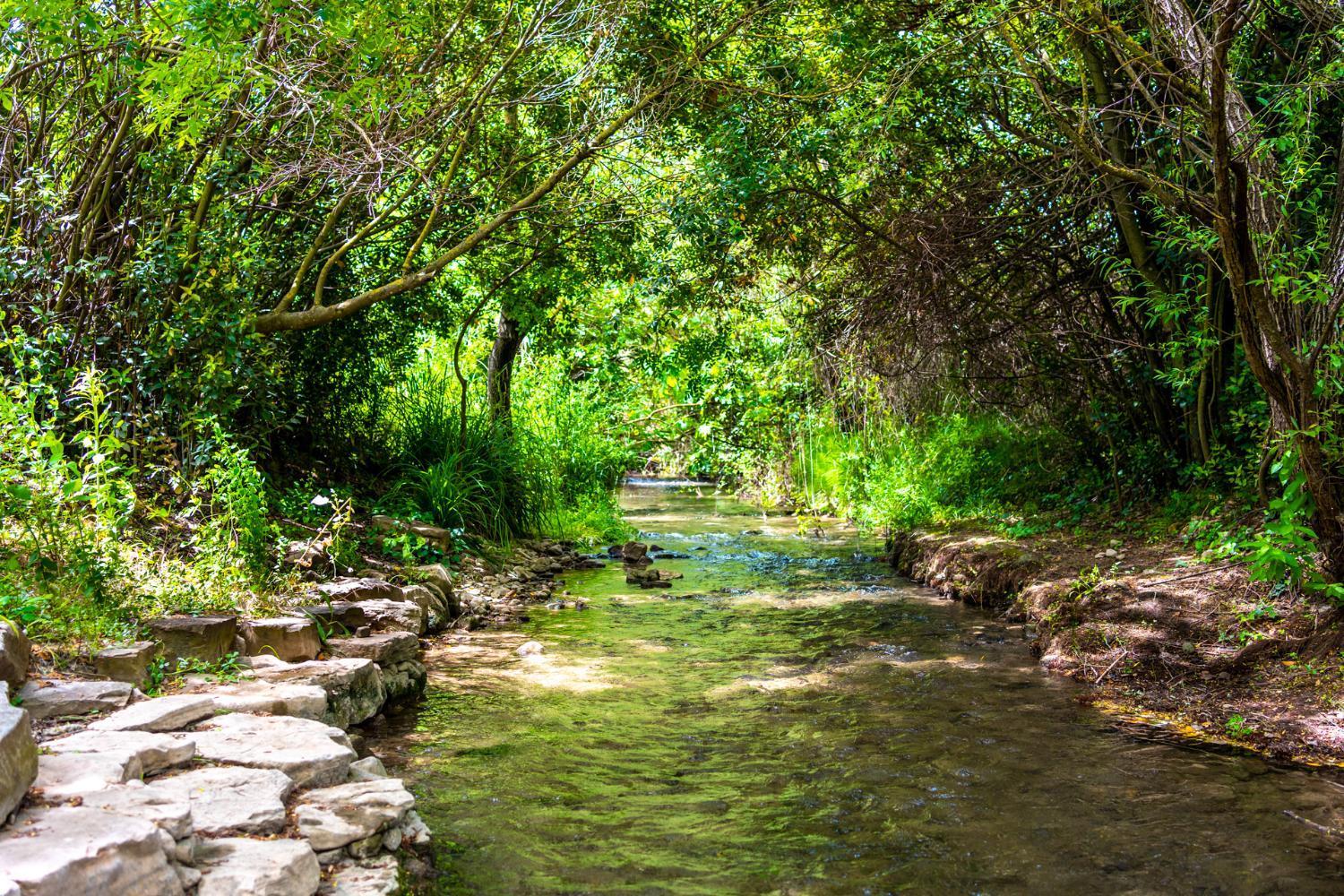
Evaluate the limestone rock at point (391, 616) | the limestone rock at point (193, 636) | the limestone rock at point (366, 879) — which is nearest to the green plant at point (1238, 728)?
the limestone rock at point (366, 879)

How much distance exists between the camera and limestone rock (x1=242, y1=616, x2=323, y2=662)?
5.02 meters

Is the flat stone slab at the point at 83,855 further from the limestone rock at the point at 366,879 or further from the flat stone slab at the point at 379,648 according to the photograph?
the flat stone slab at the point at 379,648

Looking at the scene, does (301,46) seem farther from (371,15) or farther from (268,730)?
A: (268,730)

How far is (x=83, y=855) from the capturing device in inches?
91.4

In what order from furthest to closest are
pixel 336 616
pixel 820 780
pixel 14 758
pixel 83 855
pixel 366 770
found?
1. pixel 336 616
2. pixel 820 780
3. pixel 366 770
4. pixel 14 758
5. pixel 83 855

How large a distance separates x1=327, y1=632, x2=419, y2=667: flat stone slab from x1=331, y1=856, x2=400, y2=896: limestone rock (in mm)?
2298

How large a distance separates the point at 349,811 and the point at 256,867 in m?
0.53

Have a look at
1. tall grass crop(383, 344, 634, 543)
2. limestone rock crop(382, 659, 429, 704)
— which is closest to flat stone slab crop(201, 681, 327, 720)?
limestone rock crop(382, 659, 429, 704)

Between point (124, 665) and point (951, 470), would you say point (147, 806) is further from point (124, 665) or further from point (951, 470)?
point (951, 470)

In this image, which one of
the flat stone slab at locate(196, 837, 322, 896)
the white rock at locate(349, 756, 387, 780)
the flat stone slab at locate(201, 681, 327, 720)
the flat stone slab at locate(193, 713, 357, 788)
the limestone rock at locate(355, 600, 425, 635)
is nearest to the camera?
the flat stone slab at locate(196, 837, 322, 896)

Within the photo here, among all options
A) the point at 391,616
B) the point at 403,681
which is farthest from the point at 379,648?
the point at 391,616

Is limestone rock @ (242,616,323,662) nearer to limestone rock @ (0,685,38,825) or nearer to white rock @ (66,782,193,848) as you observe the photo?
white rock @ (66,782,193,848)

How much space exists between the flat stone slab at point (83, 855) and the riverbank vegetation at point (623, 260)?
6.08 feet

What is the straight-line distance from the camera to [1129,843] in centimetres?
365
